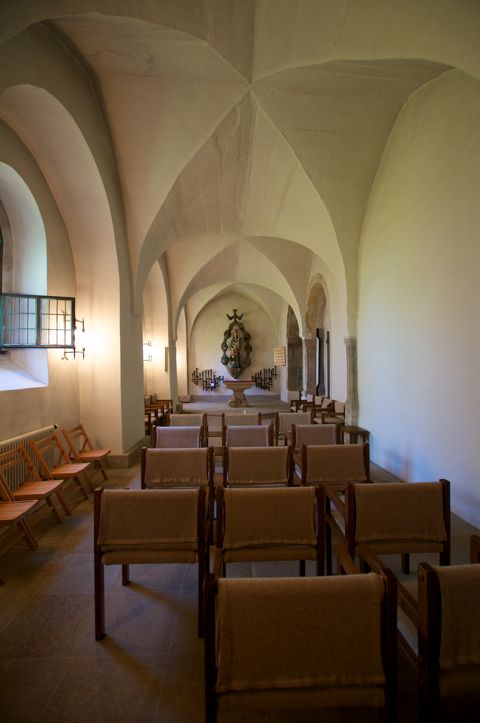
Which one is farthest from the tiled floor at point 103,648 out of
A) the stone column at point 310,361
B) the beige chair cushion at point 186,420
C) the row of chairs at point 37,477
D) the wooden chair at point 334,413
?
the stone column at point 310,361

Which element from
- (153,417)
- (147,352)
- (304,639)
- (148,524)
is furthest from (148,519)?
(147,352)

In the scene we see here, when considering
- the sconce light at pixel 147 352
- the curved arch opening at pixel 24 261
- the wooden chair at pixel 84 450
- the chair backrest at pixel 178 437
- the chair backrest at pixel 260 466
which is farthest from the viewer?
the sconce light at pixel 147 352

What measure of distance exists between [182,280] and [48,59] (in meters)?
7.14

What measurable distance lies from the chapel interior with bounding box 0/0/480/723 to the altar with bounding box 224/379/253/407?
6.18 m

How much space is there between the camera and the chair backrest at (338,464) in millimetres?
3344

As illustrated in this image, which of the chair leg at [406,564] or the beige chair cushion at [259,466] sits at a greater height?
the beige chair cushion at [259,466]

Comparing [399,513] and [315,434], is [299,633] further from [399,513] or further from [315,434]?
[315,434]

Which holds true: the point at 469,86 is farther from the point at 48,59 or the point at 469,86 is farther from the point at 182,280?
the point at 182,280

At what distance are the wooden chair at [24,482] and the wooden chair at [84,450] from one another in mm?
840

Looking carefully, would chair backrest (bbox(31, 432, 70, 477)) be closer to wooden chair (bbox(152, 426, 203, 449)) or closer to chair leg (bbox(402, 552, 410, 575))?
wooden chair (bbox(152, 426, 203, 449))

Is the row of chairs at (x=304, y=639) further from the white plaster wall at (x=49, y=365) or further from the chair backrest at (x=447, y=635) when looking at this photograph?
the white plaster wall at (x=49, y=365)

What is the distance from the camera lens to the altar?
13750mm

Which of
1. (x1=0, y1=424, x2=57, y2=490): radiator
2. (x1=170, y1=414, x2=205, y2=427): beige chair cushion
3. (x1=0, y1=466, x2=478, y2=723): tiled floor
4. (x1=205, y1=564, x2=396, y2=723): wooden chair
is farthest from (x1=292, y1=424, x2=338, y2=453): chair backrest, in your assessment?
(x1=205, y1=564, x2=396, y2=723): wooden chair

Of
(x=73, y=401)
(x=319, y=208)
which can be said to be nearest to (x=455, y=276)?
(x=319, y=208)
